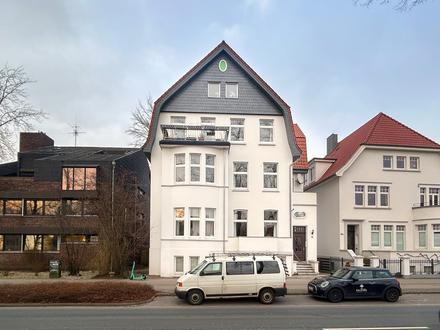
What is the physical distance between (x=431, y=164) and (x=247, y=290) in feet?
65.4

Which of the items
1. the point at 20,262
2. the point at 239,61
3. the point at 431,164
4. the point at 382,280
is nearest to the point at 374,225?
the point at 431,164

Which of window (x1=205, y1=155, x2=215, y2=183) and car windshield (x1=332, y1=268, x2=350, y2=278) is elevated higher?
window (x1=205, y1=155, x2=215, y2=183)

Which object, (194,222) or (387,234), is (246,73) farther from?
(387,234)

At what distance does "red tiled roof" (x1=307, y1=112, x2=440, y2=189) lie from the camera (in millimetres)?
27156

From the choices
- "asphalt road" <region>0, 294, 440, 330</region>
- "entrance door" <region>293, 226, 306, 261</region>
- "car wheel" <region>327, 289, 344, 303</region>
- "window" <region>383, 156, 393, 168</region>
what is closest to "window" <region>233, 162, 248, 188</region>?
"entrance door" <region>293, 226, 306, 261</region>

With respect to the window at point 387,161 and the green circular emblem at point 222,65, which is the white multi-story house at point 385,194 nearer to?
the window at point 387,161

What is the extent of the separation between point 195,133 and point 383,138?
13439 millimetres

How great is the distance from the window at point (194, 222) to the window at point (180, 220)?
0.42 m

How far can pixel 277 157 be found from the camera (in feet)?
81.9

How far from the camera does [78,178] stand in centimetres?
2605

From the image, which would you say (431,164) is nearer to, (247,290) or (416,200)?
(416,200)

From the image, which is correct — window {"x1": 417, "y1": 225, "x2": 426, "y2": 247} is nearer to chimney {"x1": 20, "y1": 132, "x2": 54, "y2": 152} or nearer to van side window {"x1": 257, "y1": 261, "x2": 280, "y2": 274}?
van side window {"x1": 257, "y1": 261, "x2": 280, "y2": 274}

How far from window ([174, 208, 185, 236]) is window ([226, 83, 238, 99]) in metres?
8.01

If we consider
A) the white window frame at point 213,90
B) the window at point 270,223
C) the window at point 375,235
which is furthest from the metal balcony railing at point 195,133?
the window at point 375,235
